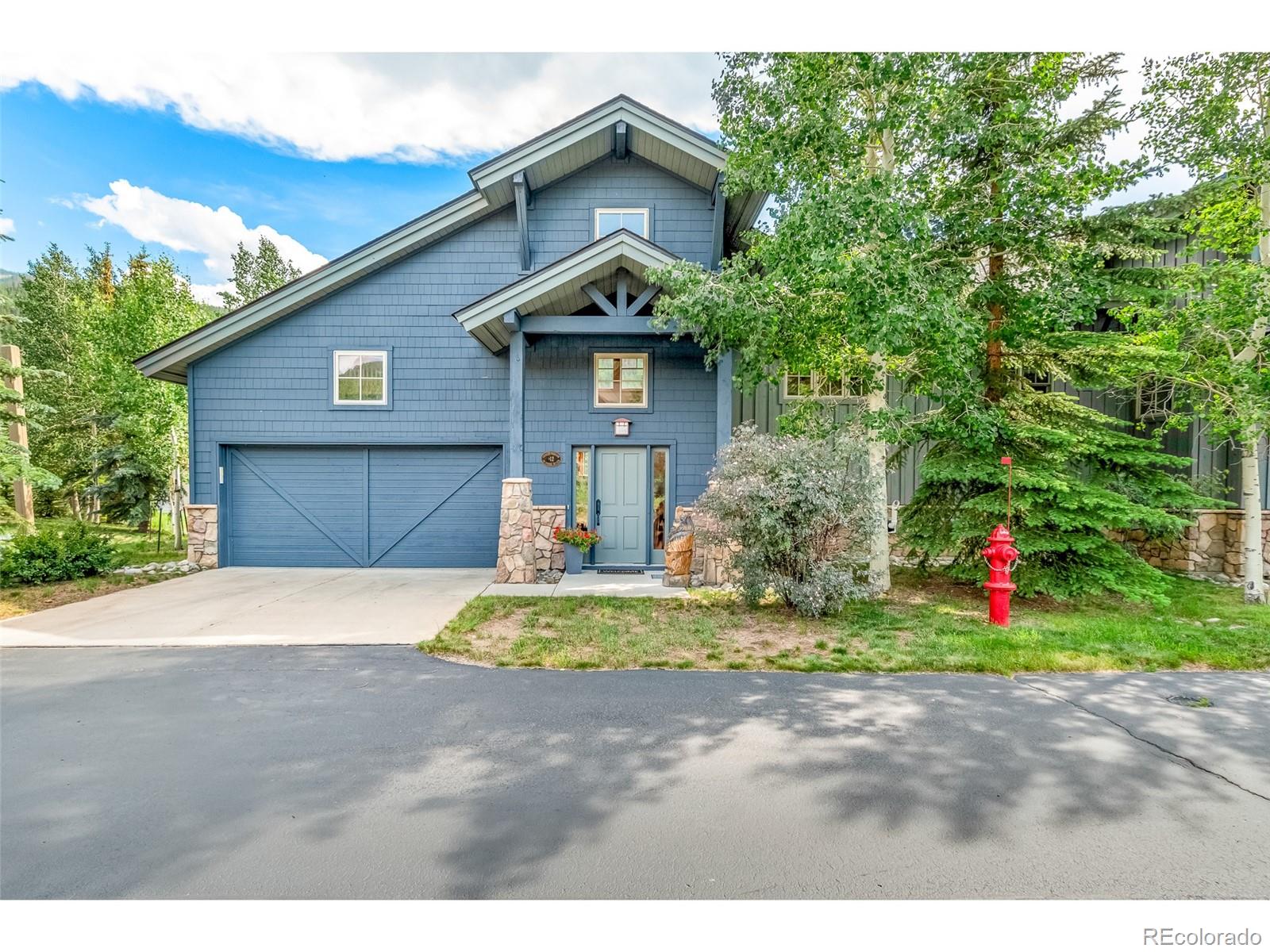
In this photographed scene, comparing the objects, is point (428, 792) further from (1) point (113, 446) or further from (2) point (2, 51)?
(1) point (113, 446)

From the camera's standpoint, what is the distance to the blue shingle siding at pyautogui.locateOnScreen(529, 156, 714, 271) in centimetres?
964

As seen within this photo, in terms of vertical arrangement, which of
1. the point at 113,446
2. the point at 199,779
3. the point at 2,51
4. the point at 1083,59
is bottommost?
the point at 199,779

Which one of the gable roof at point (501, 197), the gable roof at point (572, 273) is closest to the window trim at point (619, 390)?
the gable roof at point (572, 273)

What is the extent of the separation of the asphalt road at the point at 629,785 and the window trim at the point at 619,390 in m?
5.66

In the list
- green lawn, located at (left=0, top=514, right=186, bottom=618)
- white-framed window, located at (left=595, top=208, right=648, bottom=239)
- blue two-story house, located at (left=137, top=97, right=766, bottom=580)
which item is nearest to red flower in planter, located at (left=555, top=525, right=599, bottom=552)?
blue two-story house, located at (left=137, top=97, right=766, bottom=580)

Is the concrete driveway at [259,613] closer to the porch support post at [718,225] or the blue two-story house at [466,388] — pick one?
the blue two-story house at [466,388]

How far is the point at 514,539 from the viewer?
334 inches

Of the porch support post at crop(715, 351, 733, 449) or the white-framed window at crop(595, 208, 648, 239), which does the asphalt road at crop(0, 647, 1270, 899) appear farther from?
the white-framed window at crop(595, 208, 648, 239)

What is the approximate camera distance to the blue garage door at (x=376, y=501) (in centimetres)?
1009

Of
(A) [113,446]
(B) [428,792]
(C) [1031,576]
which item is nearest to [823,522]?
(C) [1031,576]

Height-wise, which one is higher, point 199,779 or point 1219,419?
point 1219,419

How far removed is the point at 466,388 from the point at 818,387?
617cm

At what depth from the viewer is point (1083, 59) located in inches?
279

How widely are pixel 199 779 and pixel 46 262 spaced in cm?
2939
